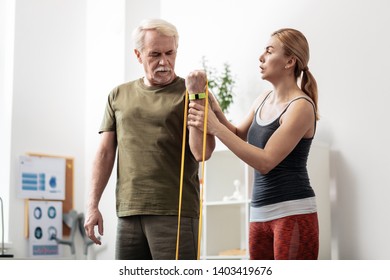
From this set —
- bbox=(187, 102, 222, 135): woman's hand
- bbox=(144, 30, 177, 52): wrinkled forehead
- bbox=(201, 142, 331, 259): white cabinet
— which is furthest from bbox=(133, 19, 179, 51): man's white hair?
bbox=(201, 142, 331, 259): white cabinet

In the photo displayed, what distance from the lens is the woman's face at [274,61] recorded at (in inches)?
80.2

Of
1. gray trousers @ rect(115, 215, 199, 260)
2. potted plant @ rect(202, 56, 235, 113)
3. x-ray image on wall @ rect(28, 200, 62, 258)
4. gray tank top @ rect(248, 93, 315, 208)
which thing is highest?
potted plant @ rect(202, 56, 235, 113)

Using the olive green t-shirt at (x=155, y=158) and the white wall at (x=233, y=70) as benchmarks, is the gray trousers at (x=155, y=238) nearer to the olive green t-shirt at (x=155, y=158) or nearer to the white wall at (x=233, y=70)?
the olive green t-shirt at (x=155, y=158)

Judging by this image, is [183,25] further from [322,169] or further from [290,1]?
[322,169]

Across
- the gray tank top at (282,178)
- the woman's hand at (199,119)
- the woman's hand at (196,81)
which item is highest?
the woman's hand at (196,81)

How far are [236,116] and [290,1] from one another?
0.84m

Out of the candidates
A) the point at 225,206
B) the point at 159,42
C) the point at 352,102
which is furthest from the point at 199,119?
the point at 225,206

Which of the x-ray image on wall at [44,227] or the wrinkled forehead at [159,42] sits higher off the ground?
the wrinkled forehead at [159,42]

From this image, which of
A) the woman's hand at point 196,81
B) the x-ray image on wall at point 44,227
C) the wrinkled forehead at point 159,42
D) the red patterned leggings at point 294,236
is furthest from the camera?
the x-ray image on wall at point 44,227

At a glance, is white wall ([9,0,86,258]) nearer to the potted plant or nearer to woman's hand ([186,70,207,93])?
the potted plant

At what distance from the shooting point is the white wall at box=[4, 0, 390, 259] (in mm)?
3508

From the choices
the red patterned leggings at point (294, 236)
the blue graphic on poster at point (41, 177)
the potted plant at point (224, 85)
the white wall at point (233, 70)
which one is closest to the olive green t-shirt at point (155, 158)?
the red patterned leggings at point (294, 236)

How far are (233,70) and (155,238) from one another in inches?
102

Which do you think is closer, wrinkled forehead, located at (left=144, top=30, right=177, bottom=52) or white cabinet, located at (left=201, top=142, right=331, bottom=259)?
wrinkled forehead, located at (left=144, top=30, right=177, bottom=52)
